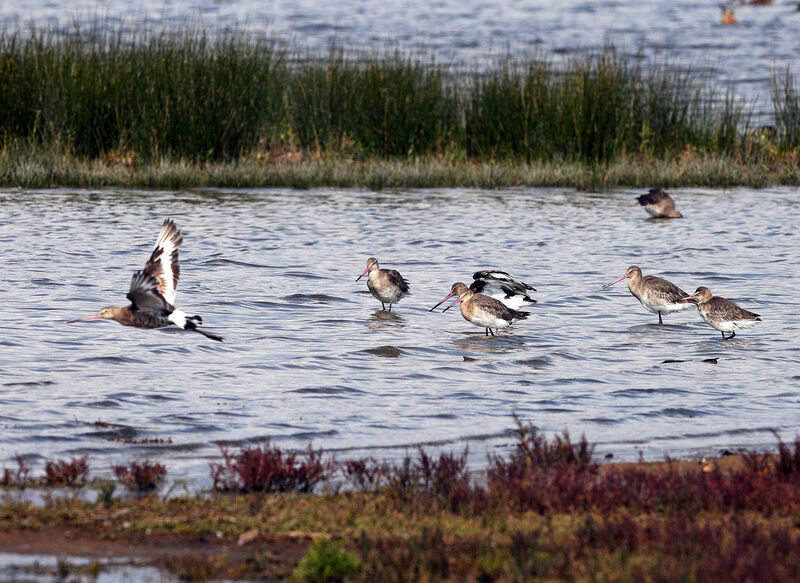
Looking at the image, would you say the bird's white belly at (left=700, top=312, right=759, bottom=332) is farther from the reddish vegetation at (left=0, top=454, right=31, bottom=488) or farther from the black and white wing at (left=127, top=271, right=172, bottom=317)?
the reddish vegetation at (left=0, top=454, right=31, bottom=488)

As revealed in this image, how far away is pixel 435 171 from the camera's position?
2431 centimetres

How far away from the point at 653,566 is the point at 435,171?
19125 mm

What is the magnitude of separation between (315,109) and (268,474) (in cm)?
1878

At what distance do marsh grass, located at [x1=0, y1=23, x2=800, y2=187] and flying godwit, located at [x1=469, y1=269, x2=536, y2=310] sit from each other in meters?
10.7

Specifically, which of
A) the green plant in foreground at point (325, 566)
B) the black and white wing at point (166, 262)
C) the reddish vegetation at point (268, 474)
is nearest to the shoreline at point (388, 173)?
the black and white wing at point (166, 262)

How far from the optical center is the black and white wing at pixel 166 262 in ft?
34.7

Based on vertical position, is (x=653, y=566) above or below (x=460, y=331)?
above

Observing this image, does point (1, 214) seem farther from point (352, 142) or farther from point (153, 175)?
point (352, 142)

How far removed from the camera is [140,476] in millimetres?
7188

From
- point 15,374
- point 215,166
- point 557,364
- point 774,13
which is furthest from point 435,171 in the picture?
point 774,13

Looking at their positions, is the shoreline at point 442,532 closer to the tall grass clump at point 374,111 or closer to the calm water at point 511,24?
the tall grass clump at point 374,111

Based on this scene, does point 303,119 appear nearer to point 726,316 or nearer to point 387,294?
A: point 387,294

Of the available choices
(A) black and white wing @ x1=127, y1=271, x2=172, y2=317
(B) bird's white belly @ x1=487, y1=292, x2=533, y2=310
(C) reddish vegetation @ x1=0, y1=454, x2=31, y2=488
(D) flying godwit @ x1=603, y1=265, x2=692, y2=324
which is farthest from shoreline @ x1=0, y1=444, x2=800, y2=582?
(B) bird's white belly @ x1=487, y1=292, x2=533, y2=310

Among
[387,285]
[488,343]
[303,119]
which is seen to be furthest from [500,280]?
[303,119]
